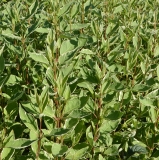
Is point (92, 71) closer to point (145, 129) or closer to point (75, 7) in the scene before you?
point (145, 129)

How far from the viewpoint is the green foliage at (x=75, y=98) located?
162 centimetres

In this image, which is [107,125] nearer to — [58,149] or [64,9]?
[58,149]

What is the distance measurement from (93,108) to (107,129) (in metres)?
0.15

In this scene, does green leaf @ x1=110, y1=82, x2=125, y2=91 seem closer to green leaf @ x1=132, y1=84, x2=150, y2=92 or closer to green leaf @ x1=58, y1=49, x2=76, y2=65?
green leaf @ x1=132, y1=84, x2=150, y2=92

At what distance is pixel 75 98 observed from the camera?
1.67 meters

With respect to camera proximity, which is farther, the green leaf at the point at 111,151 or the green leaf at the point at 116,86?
the green leaf at the point at 111,151

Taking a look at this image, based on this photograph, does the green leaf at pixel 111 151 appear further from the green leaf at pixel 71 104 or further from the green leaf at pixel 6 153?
the green leaf at pixel 6 153

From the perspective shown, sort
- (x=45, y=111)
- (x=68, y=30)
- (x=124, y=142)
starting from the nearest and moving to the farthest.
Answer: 1. (x=45, y=111)
2. (x=124, y=142)
3. (x=68, y=30)

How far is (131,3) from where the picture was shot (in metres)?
2.83

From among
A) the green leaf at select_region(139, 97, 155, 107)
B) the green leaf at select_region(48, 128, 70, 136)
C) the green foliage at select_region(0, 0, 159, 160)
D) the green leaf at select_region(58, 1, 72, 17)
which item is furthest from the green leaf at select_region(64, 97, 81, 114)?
the green leaf at select_region(58, 1, 72, 17)

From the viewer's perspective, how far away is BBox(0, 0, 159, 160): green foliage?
1616 millimetres

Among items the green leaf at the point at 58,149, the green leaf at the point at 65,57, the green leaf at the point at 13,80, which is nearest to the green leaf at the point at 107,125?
the green leaf at the point at 58,149

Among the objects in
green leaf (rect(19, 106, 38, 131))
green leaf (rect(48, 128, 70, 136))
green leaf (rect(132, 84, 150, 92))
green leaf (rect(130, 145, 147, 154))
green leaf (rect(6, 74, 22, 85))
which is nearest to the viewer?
green leaf (rect(48, 128, 70, 136))

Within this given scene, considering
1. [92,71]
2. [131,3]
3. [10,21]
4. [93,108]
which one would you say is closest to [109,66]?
[92,71]
